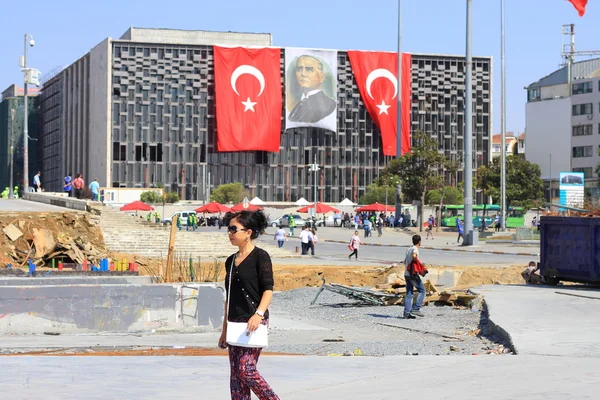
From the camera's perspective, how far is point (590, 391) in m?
9.05

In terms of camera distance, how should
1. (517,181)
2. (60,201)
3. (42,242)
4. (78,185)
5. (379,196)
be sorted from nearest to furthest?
(42,242)
(60,201)
(78,185)
(517,181)
(379,196)

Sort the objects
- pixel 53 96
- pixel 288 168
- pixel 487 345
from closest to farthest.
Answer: pixel 487 345
pixel 288 168
pixel 53 96

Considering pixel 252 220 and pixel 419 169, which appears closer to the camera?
pixel 252 220

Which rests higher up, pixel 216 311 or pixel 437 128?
pixel 437 128

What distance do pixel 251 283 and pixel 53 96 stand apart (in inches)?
6677

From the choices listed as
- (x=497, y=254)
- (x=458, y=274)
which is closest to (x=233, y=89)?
(x=497, y=254)

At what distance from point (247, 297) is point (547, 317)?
404 inches

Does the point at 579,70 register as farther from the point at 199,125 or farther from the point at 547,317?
the point at 547,317

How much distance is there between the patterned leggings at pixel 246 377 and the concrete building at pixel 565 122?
11817 centimetres

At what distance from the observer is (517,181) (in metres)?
107

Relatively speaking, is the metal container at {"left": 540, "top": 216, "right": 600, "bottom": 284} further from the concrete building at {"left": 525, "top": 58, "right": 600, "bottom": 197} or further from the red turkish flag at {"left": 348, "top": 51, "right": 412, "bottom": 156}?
the red turkish flag at {"left": 348, "top": 51, "right": 412, "bottom": 156}

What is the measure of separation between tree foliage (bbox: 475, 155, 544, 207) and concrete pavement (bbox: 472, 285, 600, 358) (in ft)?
266

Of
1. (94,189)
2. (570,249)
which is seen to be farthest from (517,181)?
(570,249)

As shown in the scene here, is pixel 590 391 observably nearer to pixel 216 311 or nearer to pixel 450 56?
pixel 216 311
